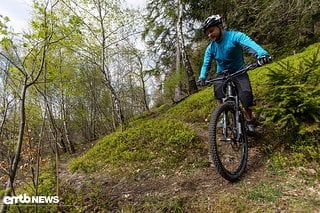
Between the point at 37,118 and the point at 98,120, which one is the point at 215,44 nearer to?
the point at 37,118

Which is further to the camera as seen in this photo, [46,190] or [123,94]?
[123,94]

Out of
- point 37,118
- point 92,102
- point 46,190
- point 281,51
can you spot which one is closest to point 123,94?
point 92,102

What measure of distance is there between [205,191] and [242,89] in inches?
60.7

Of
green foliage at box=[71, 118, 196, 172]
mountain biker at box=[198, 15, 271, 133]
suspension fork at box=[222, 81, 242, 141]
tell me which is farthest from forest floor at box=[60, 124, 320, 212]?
mountain biker at box=[198, 15, 271, 133]

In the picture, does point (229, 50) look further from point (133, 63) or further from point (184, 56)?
point (133, 63)

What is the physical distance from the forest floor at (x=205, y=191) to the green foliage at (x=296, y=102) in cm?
51

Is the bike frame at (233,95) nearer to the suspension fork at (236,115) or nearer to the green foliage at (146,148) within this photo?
the suspension fork at (236,115)

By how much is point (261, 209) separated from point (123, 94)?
19.1m

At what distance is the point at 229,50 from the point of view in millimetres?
3611

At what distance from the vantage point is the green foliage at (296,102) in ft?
11.6

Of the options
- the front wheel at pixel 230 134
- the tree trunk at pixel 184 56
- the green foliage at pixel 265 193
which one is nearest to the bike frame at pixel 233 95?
the front wheel at pixel 230 134

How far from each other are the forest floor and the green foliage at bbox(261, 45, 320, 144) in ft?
1.67

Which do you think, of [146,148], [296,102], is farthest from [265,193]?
A: [146,148]

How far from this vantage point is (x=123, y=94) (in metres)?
21.1
